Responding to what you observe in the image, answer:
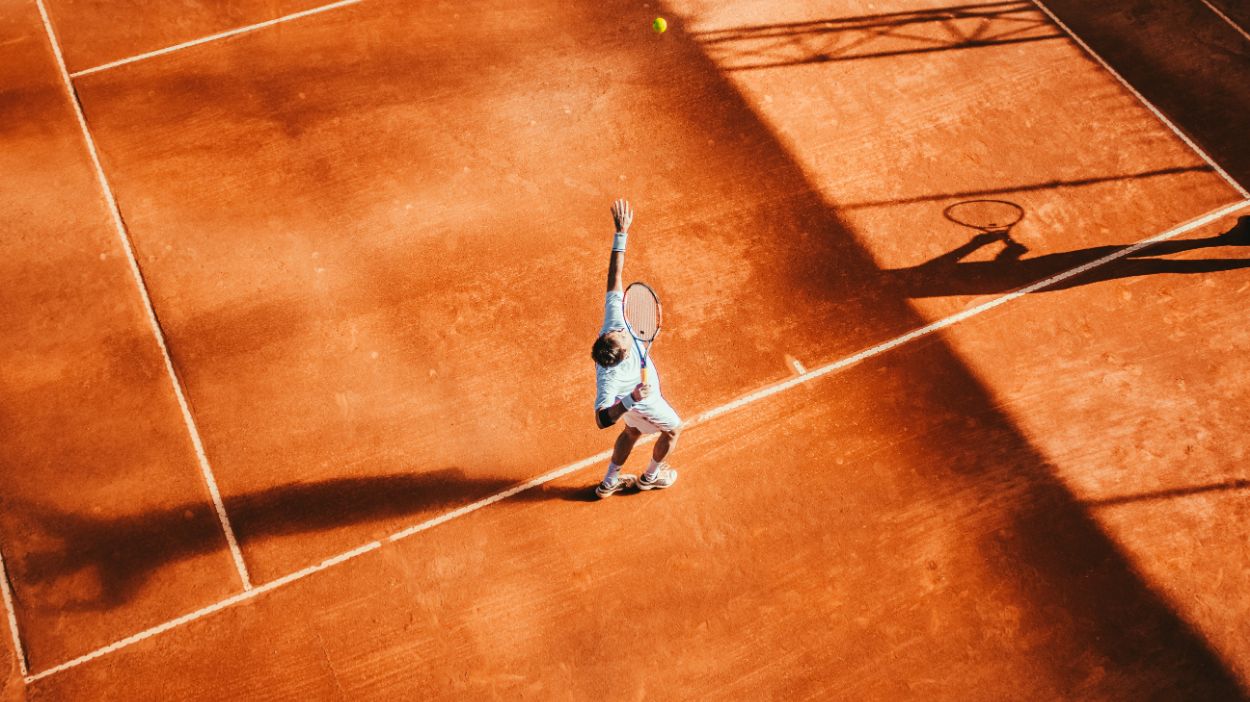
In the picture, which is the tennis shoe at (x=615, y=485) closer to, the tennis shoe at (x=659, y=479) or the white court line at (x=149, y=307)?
the tennis shoe at (x=659, y=479)

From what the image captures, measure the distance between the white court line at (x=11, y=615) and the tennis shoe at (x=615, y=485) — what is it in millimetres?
4327

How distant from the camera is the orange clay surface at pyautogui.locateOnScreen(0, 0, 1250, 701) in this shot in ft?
19.6

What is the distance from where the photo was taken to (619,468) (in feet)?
20.1

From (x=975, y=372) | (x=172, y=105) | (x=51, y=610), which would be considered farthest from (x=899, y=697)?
(x=172, y=105)

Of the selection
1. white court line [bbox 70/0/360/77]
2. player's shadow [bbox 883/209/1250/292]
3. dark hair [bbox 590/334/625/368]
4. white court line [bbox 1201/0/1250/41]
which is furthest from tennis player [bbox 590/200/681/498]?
white court line [bbox 1201/0/1250/41]

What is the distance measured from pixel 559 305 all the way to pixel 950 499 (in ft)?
12.8

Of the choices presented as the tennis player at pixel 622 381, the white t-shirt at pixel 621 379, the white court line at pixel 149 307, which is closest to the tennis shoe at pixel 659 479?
the tennis player at pixel 622 381

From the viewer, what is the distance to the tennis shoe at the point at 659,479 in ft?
20.9

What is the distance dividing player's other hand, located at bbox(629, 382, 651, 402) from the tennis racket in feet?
0.10

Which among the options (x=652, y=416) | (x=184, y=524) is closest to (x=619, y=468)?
(x=652, y=416)

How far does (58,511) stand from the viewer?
20.5 ft

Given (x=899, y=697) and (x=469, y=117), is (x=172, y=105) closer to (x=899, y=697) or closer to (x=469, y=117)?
(x=469, y=117)

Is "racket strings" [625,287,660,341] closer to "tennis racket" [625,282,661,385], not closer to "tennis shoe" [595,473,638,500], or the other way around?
"tennis racket" [625,282,661,385]

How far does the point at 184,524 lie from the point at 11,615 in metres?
1.27
